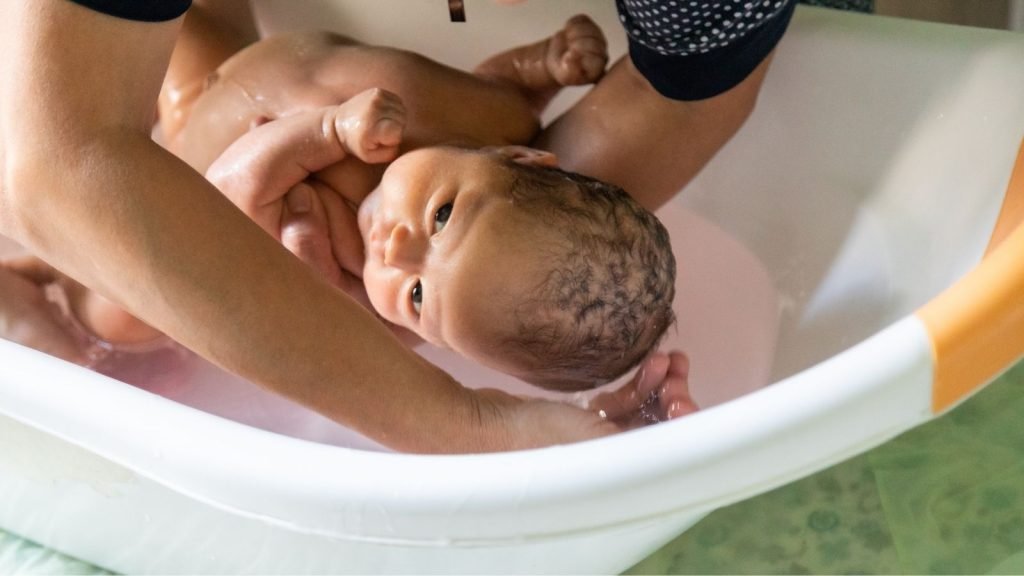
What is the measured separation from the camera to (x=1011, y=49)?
2.93ft

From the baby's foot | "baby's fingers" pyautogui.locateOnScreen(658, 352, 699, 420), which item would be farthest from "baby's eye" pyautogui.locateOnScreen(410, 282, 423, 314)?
the baby's foot

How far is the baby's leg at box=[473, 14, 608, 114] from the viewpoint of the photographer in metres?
1.07

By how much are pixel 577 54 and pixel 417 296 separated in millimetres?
357

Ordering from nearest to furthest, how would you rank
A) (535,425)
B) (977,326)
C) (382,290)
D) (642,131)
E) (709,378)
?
1. (977,326)
2. (535,425)
3. (382,290)
4. (642,131)
5. (709,378)

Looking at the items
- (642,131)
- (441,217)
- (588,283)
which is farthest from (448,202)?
(642,131)

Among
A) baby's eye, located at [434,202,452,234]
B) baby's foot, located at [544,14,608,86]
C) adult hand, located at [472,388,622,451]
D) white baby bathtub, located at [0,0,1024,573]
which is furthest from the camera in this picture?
baby's foot, located at [544,14,608,86]

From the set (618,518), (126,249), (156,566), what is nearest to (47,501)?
(156,566)

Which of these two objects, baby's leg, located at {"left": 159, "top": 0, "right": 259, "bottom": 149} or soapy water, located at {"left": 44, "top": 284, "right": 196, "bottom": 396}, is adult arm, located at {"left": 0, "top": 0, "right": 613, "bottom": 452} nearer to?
soapy water, located at {"left": 44, "top": 284, "right": 196, "bottom": 396}

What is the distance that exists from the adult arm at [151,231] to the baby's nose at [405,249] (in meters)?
0.11

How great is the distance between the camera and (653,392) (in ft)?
3.02

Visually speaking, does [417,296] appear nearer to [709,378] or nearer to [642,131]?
[642,131]

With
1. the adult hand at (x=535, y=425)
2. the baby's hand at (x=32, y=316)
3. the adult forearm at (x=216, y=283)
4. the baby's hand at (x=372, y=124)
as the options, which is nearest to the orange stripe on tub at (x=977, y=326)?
the adult hand at (x=535, y=425)

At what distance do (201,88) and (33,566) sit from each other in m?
0.58

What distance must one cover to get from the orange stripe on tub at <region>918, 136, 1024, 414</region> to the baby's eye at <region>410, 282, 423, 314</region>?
1.36 feet
